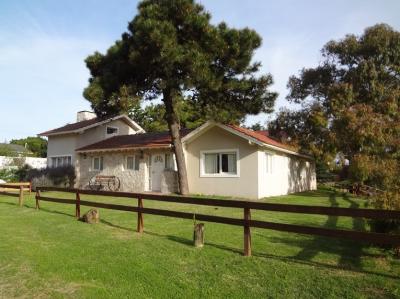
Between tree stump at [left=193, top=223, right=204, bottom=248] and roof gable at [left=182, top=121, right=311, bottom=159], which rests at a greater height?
roof gable at [left=182, top=121, right=311, bottom=159]

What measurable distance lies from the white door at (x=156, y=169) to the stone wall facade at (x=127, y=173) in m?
0.23

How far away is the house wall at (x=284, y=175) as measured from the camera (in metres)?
19.2

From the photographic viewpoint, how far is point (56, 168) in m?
26.4

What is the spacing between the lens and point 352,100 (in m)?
28.5

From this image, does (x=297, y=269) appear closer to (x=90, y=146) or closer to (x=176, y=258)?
(x=176, y=258)

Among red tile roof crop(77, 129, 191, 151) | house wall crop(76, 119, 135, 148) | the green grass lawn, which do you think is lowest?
the green grass lawn

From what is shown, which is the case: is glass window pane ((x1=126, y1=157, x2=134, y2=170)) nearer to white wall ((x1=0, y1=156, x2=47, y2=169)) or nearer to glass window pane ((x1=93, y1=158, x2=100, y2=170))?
glass window pane ((x1=93, y1=158, x2=100, y2=170))

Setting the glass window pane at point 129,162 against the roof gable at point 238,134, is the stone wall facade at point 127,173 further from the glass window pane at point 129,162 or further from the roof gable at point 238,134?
the roof gable at point 238,134

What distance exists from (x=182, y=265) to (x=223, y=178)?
43.7 feet

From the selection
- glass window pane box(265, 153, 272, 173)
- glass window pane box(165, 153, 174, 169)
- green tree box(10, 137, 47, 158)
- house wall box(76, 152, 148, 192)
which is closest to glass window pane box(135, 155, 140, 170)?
house wall box(76, 152, 148, 192)

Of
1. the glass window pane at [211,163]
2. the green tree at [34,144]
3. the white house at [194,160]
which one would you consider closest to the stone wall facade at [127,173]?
the white house at [194,160]

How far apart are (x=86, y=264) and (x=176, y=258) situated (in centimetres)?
156

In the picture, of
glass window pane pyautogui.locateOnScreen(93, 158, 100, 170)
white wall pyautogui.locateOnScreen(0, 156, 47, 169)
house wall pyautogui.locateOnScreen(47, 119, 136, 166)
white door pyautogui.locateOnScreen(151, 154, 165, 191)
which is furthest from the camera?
white wall pyautogui.locateOnScreen(0, 156, 47, 169)

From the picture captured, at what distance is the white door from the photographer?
874 inches
